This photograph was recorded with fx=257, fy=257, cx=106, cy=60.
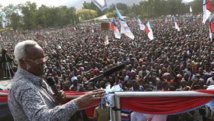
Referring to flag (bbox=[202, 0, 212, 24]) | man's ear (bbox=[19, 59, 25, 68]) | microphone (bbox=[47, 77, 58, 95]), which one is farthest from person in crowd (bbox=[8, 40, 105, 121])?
flag (bbox=[202, 0, 212, 24])

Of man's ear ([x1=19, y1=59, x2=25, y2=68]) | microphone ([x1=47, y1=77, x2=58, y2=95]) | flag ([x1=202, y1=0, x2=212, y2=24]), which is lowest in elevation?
microphone ([x1=47, y1=77, x2=58, y2=95])

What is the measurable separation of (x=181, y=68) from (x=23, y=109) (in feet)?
26.7

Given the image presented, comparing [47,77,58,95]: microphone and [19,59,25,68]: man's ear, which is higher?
[19,59,25,68]: man's ear

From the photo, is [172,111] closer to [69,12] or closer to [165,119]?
[165,119]

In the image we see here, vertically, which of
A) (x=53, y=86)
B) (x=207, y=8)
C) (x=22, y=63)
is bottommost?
(x=53, y=86)

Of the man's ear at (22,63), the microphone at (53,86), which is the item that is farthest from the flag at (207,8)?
the man's ear at (22,63)

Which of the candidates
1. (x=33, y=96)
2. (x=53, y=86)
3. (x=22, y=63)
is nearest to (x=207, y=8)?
(x=53, y=86)

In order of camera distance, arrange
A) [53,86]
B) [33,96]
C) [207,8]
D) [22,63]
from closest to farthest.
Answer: [33,96] → [22,63] → [53,86] → [207,8]

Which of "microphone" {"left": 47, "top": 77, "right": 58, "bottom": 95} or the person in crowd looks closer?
the person in crowd

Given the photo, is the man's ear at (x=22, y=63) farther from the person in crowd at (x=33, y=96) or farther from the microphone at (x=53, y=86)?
the microphone at (x=53, y=86)

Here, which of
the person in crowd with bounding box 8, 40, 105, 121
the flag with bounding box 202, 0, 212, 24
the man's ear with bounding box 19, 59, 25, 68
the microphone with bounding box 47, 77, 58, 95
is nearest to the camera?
the person in crowd with bounding box 8, 40, 105, 121

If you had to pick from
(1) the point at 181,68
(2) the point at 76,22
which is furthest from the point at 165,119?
(2) the point at 76,22

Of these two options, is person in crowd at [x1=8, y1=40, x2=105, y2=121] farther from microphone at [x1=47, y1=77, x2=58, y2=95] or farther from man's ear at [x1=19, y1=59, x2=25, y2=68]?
microphone at [x1=47, y1=77, x2=58, y2=95]

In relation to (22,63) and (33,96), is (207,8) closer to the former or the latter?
(22,63)
